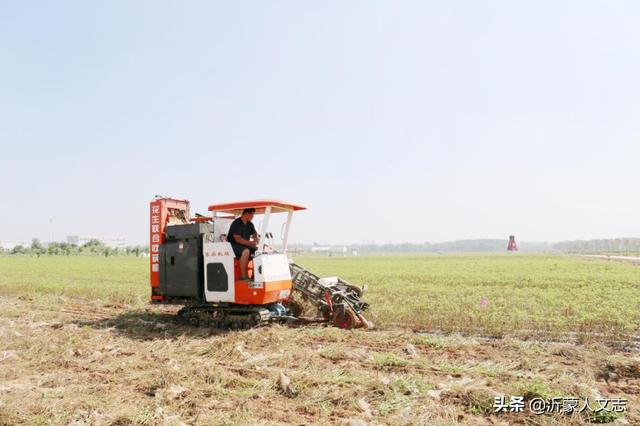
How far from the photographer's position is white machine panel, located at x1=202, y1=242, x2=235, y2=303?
396 inches

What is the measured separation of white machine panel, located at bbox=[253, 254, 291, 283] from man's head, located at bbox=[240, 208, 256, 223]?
0.93 metres

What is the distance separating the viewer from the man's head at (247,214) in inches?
403

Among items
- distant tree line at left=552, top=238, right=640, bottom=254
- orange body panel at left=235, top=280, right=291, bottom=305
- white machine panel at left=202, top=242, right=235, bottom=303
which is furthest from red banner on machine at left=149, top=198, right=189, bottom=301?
distant tree line at left=552, top=238, right=640, bottom=254

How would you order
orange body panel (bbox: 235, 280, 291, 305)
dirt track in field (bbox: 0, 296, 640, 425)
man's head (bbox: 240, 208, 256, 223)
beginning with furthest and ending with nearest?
1. man's head (bbox: 240, 208, 256, 223)
2. orange body panel (bbox: 235, 280, 291, 305)
3. dirt track in field (bbox: 0, 296, 640, 425)

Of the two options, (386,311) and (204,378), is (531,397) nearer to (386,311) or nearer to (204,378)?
(204,378)

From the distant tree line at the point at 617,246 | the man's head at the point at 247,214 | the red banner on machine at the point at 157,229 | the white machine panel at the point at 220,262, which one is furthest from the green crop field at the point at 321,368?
the distant tree line at the point at 617,246

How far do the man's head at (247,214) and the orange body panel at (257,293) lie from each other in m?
1.39

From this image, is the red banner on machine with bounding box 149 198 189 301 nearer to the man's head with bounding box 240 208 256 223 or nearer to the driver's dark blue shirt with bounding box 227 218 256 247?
the driver's dark blue shirt with bounding box 227 218 256 247

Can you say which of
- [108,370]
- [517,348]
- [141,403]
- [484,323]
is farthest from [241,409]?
[484,323]

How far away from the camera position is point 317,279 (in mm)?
11227

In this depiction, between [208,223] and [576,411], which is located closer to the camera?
[576,411]

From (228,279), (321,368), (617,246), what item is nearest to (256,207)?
(228,279)

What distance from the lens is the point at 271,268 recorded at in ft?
33.1

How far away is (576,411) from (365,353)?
345 centimetres
